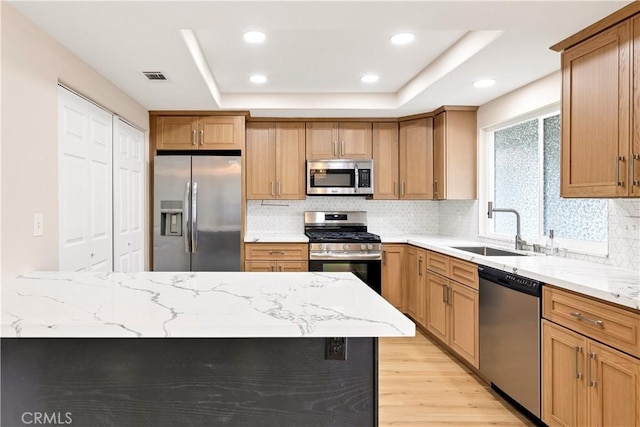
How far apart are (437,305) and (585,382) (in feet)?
5.43

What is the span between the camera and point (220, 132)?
4.00m

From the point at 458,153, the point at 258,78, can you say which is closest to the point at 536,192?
the point at 458,153

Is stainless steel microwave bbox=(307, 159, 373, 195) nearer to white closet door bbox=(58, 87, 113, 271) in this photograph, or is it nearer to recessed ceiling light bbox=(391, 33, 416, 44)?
recessed ceiling light bbox=(391, 33, 416, 44)

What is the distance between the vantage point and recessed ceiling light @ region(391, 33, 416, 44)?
2523 millimetres

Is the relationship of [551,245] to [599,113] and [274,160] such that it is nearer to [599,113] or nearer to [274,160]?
[599,113]

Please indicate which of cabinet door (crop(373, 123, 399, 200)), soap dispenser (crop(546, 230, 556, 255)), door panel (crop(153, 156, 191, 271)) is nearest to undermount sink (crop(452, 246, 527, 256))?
soap dispenser (crop(546, 230, 556, 255))

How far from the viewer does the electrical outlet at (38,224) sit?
1990 mm

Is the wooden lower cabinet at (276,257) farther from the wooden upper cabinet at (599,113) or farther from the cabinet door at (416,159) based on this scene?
the wooden upper cabinet at (599,113)

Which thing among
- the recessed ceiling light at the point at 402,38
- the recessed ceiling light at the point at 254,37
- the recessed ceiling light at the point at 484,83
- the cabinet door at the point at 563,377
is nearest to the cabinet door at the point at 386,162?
the recessed ceiling light at the point at 484,83

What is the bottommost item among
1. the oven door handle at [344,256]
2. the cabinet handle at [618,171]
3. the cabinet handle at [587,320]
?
the cabinet handle at [587,320]

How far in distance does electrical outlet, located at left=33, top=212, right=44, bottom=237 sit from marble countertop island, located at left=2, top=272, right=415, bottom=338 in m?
0.24

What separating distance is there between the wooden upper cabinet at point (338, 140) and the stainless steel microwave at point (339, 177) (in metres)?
0.09

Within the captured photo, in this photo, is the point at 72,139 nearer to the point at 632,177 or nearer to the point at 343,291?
the point at 343,291

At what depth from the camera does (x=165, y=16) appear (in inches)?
74.9
